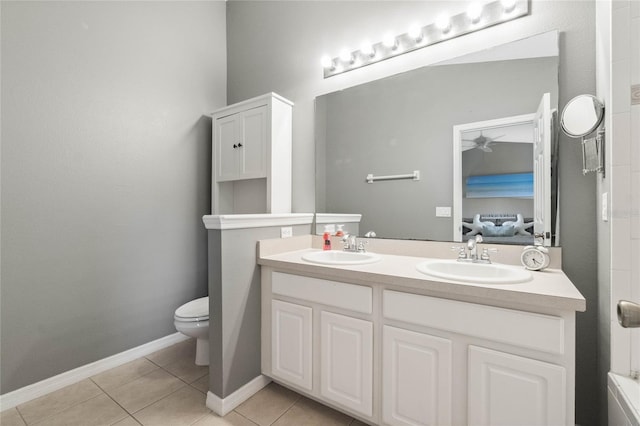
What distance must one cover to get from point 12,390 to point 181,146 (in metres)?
1.87

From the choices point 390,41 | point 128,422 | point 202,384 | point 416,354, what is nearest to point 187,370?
point 202,384

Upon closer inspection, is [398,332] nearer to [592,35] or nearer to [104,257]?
[592,35]

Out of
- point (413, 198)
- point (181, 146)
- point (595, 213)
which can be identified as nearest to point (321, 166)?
point (413, 198)

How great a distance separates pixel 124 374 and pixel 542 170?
2812 mm

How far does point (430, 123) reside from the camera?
1.72m

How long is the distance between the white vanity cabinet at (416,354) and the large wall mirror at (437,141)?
0.60 metres

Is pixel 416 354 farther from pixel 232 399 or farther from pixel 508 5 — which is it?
pixel 508 5

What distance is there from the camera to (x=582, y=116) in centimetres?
119

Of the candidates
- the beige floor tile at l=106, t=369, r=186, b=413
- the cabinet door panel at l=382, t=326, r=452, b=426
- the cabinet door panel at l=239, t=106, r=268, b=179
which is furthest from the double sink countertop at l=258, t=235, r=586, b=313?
the beige floor tile at l=106, t=369, r=186, b=413

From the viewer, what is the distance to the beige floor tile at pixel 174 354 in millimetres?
2113

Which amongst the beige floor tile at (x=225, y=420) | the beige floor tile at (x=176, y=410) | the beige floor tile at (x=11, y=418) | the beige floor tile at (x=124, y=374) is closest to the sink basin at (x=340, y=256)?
the beige floor tile at (x=225, y=420)

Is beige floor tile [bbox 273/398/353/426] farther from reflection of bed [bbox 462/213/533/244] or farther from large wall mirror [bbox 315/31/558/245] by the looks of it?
reflection of bed [bbox 462/213/533/244]

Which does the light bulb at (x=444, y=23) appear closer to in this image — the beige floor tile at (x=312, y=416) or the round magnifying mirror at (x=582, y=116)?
the round magnifying mirror at (x=582, y=116)

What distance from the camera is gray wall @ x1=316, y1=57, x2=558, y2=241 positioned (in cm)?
150
